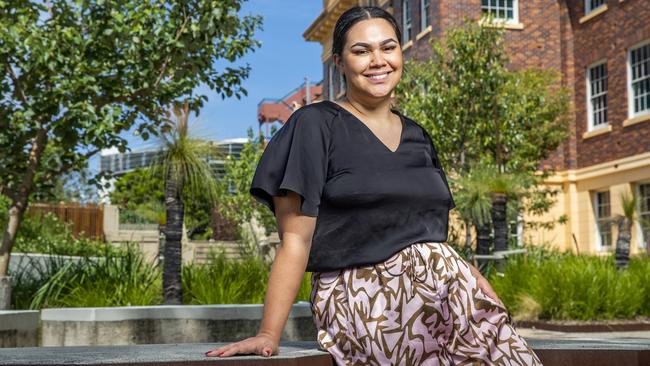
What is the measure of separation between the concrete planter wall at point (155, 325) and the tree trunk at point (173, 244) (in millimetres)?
1576

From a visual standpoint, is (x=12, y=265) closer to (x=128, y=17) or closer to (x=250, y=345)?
(x=128, y=17)

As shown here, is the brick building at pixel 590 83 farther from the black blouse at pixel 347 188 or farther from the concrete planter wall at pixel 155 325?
the black blouse at pixel 347 188

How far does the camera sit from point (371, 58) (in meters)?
2.76

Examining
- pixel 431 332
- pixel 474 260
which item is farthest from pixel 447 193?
pixel 474 260

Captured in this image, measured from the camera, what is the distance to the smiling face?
275cm

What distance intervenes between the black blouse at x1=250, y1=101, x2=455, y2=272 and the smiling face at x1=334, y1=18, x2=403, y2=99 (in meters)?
0.13

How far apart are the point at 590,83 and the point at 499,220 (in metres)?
11.4

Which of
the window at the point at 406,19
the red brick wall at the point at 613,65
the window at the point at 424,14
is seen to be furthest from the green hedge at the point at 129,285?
the window at the point at 406,19

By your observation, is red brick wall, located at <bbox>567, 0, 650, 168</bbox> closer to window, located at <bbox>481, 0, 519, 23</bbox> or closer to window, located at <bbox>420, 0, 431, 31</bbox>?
window, located at <bbox>481, 0, 519, 23</bbox>

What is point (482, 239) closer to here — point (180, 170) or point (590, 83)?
point (180, 170)

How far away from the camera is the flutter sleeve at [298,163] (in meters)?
2.56

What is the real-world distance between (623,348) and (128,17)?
27.7 feet

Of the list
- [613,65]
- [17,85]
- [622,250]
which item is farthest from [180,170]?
[613,65]

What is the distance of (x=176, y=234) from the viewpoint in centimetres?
962
